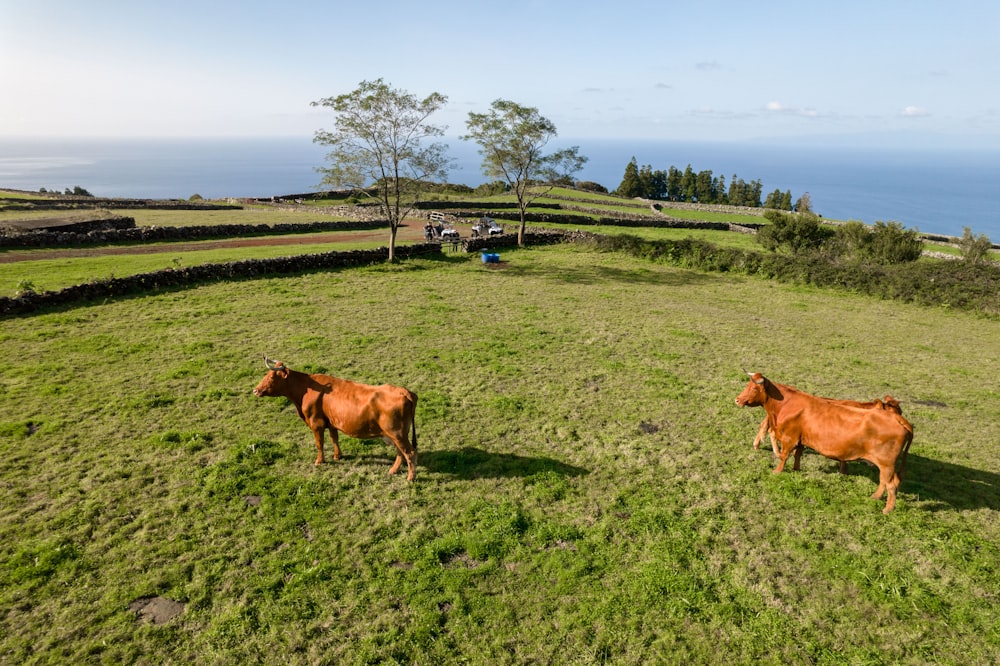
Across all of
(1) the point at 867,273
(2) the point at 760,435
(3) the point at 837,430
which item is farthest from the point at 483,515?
(1) the point at 867,273

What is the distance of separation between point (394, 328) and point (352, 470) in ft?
31.4

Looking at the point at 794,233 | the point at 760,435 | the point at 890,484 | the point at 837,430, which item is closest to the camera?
the point at 890,484

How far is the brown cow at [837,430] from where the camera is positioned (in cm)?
903

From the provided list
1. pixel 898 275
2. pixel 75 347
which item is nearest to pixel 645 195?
pixel 898 275

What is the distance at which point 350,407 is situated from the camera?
9.87 m

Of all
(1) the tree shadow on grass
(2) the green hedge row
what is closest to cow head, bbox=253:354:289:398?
(1) the tree shadow on grass

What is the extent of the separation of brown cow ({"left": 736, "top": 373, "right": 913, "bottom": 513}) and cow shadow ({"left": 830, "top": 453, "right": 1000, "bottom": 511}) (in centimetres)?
82

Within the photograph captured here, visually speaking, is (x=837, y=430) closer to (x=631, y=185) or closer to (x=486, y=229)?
(x=486, y=229)

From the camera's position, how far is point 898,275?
27.8 m

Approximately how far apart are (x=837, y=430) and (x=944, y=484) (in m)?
2.95

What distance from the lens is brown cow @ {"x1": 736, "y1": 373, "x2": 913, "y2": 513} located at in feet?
29.6

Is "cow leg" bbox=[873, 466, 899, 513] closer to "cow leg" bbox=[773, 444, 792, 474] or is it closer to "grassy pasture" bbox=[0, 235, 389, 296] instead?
"cow leg" bbox=[773, 444, 792, 474]

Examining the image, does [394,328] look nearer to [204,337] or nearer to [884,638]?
[204,337]

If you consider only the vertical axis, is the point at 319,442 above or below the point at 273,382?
below
